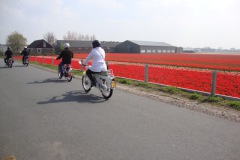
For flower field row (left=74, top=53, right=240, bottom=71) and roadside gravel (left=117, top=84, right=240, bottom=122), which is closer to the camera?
roadside gravel (left=117, top=84, right=240, bottom=122)

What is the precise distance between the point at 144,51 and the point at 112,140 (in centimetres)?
9695

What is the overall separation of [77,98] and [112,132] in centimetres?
367

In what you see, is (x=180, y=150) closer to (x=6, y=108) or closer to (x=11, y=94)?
(x=6, y=108)

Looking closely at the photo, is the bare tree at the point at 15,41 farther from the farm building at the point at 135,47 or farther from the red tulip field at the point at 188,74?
the red tulip field at the point at 188,74

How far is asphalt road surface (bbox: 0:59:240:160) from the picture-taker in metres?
3.79

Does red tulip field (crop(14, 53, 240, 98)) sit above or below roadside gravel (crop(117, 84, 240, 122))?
above

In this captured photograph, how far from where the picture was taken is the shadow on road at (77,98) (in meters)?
7.65

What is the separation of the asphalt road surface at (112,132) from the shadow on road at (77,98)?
0.27 metres

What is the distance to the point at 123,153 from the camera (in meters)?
3.77

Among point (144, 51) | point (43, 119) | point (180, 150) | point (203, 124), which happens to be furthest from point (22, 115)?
point (144, 51)

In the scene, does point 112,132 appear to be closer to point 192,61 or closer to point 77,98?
point 77,98

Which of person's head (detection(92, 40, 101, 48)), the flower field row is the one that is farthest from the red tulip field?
person's head (detection(92, 40, 101, 48))

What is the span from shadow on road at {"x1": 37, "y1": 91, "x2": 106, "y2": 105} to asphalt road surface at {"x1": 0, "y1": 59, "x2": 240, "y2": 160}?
0.27 m

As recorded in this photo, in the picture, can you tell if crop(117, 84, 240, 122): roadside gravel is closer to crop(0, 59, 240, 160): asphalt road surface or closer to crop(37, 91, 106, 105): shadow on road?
crop(0, 59, 240, 160): asphalt road surface
